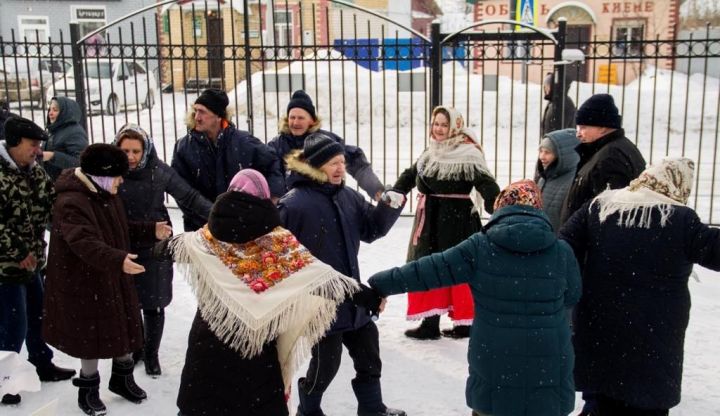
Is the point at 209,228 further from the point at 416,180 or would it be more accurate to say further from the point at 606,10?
the point at 606,10

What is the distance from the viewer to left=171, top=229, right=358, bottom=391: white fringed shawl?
114 inches

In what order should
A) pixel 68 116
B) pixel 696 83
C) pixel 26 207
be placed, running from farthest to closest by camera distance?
pixel 696 83 < pixel 68 116 < pixel 26 207

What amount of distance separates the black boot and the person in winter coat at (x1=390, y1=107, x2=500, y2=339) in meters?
1.62

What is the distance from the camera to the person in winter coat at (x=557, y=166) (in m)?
4.80

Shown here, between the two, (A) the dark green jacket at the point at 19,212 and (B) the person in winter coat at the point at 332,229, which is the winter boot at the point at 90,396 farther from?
(B) the person in winter coat at the point at 332,229

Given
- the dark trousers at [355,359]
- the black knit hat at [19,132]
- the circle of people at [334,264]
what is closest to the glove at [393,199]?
the circle of people at [334,264]

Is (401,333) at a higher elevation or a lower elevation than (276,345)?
lower

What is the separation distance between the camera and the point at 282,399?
3.03 metres

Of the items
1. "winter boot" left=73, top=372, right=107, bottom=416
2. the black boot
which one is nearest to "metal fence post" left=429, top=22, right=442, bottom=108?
the black boot

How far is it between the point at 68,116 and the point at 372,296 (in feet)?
11.6

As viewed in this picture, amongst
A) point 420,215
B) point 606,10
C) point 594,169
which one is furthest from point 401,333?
point 606,10

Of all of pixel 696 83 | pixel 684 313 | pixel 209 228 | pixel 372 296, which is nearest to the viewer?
pixel 209 228

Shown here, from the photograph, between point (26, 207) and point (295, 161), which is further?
point (26, 207)

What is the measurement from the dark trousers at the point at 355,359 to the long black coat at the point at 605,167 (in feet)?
4.52
